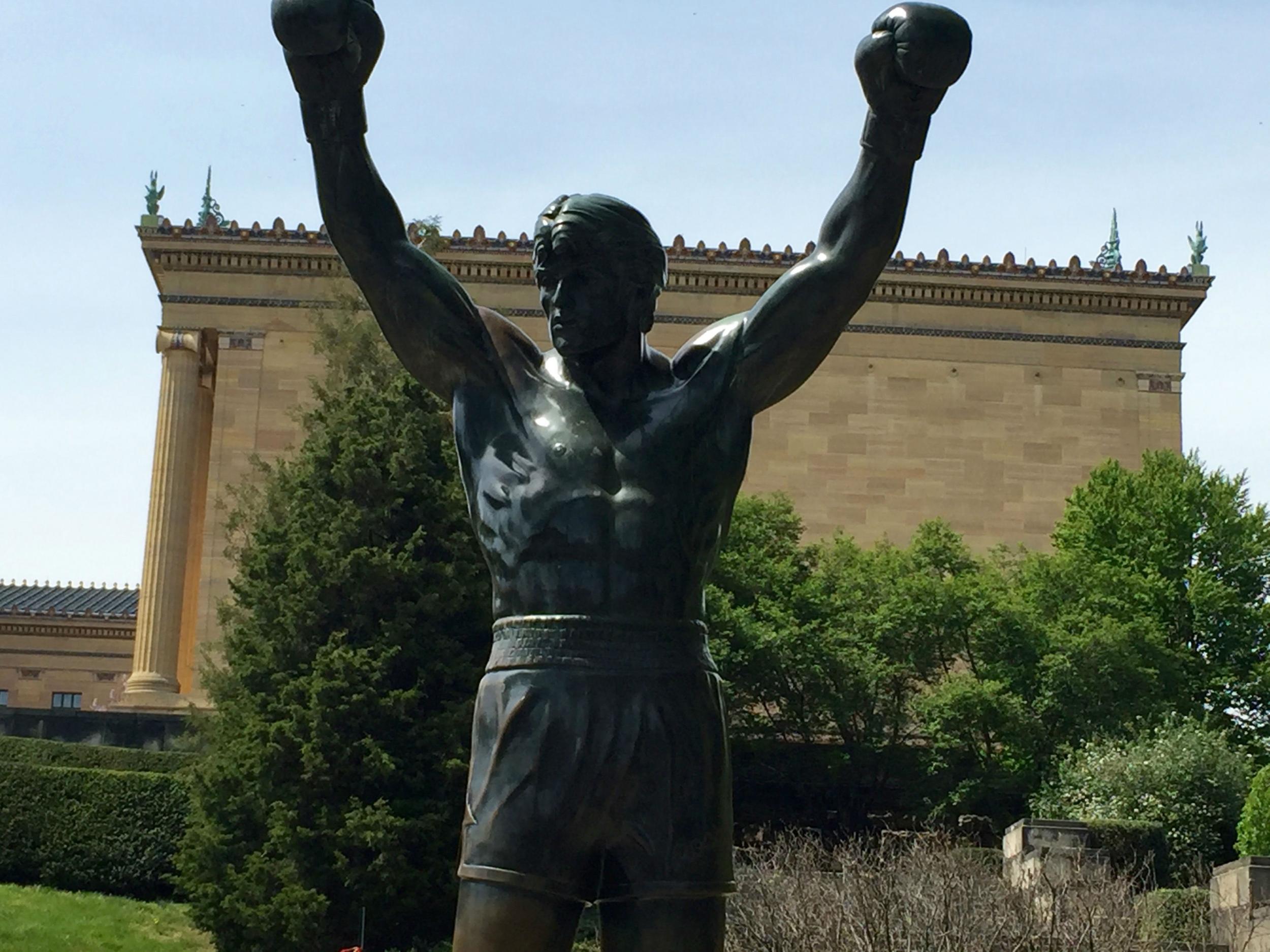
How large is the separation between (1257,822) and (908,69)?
2002 cm

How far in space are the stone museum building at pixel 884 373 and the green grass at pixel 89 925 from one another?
2517cm

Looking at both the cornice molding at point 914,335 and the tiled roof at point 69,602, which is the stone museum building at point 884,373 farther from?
the tiled roof at point 69,602

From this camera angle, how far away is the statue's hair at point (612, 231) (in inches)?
176

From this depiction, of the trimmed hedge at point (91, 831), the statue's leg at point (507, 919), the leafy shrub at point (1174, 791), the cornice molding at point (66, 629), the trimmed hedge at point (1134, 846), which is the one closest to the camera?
the statue's leg at point (507, 919)

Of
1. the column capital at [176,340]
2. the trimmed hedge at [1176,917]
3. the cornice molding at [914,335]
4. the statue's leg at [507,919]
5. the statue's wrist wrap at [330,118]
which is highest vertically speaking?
the cornice molding at [914,335]

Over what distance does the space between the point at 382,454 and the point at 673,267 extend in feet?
89.1

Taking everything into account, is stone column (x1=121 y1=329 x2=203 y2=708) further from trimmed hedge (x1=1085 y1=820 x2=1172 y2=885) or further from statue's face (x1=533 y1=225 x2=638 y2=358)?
statue's face (x1=533 y1=225 x2=638 y2=358)

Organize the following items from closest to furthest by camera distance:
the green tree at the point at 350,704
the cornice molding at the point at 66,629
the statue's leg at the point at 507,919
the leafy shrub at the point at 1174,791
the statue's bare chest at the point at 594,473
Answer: the statue's leg at the point at 507,919 → the statue's bare chest at the point at 594,473 → the green tree at the point at 350,704 → the leafy shrub at the point at 1174,791 → the cornice molding at the point at 66,629

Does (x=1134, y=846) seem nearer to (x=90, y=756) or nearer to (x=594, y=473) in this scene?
(x=90, y=756)

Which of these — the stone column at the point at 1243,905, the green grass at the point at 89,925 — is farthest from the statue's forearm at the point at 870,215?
the green grass at the point at 89,925

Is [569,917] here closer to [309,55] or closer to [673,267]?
[309,55]

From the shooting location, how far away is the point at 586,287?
4.50 metres

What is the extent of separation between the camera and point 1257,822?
23.0 m

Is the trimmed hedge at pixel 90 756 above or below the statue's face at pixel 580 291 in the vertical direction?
below
